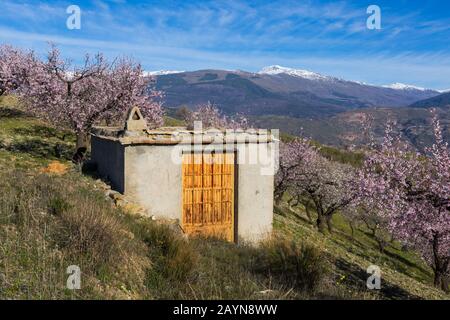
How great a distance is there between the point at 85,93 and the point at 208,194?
404 inches

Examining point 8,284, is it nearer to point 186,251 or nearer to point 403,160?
point 186,251

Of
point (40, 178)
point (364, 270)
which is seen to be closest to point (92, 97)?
point (40, 178)

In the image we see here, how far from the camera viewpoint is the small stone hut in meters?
12.6

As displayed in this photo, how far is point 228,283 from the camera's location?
7.71m

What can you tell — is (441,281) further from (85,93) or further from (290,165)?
(85,93)

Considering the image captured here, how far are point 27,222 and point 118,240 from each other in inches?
69.1

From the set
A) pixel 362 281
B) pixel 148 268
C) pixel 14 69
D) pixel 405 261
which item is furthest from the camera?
pixel 405 261

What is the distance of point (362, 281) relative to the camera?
13539 millimetres

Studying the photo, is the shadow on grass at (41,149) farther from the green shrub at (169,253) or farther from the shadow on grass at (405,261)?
the shadow on grass at (405,261)

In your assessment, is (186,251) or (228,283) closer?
(228,283)

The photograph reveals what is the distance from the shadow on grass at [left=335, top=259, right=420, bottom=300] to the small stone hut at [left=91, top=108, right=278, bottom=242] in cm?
299

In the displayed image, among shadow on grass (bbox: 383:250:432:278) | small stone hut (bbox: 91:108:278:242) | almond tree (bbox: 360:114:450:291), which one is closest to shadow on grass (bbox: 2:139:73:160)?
small stone hut (bbox: 91:108:278:242)

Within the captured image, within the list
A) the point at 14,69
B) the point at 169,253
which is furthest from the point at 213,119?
the point at 169,253

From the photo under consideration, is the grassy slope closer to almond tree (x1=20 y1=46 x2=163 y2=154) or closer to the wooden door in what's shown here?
the wooden door
